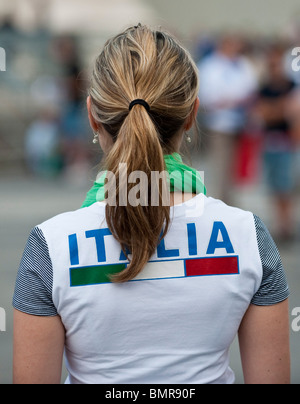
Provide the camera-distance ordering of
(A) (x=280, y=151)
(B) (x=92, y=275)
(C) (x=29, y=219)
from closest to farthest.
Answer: (B) (x=92, y=275) < (A) (x=280, y=151) < (C) (x=29, y=219)

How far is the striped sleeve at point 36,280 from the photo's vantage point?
6.02ft

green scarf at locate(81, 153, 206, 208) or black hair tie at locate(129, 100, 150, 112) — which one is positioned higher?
black hair tie at locate(129, 100, 150, 112)

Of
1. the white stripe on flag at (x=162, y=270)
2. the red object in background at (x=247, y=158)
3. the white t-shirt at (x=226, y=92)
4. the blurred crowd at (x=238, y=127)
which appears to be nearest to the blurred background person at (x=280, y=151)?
the blurred crowd at (x=238, y=127)

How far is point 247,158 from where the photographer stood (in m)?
9.30

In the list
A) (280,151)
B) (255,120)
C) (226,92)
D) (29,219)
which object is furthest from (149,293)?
(29,219)

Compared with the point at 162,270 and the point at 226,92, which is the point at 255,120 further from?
the point at 162,270

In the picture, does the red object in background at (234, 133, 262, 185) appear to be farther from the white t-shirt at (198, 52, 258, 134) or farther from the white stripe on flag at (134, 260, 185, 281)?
the white stripe on flag at (134, 260, 185, 281)

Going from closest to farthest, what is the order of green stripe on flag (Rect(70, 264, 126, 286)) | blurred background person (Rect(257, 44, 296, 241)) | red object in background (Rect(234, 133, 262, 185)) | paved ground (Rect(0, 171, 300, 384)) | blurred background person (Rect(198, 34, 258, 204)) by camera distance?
green stripe on flag (Rect(70, 264, 126, 286)) → paved ground (Rect(0, 171, 300, 384)) → blurred background person (Rect(257, 44, 296, 241)) → blurred background person (Rect(198, 34, 258, 204)) → red object in background (Rect(234, 133, 262, 185))

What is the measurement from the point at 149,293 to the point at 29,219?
7.46 meters

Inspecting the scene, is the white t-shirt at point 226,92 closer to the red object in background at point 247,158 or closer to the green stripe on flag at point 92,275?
the red object in background at point 247,158

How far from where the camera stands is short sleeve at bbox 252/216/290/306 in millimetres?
1890

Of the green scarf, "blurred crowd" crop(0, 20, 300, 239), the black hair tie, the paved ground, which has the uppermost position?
"blurred crowd" crop(0, 20, 300, 239)

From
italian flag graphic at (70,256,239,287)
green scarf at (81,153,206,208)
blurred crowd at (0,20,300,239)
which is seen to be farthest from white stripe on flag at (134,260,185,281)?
blurred crowd at (0,20,300,239)

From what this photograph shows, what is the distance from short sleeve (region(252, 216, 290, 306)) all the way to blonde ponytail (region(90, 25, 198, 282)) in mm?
235
